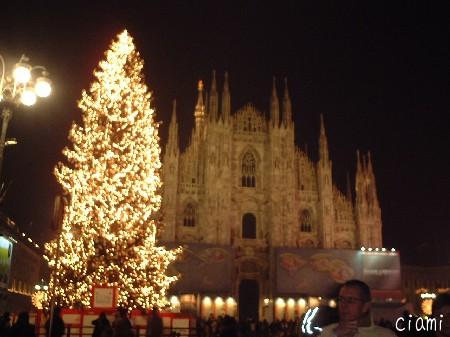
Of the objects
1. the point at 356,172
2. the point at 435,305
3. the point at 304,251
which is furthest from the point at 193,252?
the point at 435,305

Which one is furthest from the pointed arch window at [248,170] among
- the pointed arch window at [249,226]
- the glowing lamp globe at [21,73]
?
the glowing lamp globe at [21,73]

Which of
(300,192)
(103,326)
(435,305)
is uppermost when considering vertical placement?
(300,192)

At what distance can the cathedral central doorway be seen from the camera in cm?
3897

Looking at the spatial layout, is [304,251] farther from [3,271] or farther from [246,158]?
[3,271]

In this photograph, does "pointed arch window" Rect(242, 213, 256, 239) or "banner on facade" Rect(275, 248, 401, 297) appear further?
"pointed arch window" Rect(242, 213, 256, 239)

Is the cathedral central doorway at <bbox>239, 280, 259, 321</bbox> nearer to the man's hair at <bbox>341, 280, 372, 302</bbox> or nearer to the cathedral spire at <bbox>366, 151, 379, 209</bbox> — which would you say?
the cathedral spire at <bbox>366, 151, 379, 209</bbox>

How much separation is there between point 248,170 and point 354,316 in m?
38.3

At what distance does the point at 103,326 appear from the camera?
33.9 ft

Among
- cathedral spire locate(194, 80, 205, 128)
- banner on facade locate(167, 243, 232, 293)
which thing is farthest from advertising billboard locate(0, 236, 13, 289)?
cathedral spire locate(194, 80, 205, 128)

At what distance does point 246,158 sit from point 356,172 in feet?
31.7

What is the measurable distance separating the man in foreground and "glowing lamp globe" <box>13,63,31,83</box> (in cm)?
758

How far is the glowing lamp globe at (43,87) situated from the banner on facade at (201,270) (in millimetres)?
26571

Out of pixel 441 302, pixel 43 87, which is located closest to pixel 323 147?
pixel 43 87

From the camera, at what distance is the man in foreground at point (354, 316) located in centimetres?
294
